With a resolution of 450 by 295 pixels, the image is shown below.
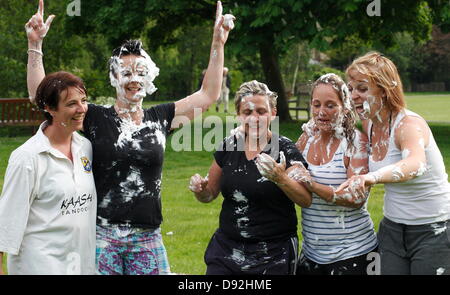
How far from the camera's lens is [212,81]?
13.0 ft

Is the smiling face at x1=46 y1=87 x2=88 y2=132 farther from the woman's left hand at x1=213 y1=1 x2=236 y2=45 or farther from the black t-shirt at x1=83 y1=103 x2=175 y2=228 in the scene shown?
the woman's left hand at x1=213 y1=1 x2=236 y2=45

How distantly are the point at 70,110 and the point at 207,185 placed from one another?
0.98 meters

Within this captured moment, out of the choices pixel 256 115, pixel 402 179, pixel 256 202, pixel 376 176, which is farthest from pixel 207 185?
pixel 402 179

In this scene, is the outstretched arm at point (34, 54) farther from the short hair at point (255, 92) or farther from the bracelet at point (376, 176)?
the bracelet at point (376, 176)

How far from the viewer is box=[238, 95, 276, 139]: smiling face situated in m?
3.67

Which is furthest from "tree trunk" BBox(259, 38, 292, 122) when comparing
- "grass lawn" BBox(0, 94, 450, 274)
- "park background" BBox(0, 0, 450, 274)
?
"grass lawn" BBox(0, 94, 450, 274)

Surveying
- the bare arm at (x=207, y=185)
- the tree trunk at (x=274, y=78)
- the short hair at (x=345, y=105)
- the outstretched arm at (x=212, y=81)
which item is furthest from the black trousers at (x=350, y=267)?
the tree trunk at (x=274, y=78)

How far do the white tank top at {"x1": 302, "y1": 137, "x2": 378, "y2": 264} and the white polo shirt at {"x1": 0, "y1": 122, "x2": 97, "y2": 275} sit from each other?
128 centimetres

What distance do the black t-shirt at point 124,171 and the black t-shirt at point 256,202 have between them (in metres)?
0.43

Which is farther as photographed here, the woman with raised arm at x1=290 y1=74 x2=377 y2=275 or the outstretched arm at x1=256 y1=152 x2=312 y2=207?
the woman with raised arm at x1=290 y1=74 x2=377 y2=275

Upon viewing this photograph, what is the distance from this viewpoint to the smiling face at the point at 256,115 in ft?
12.0
